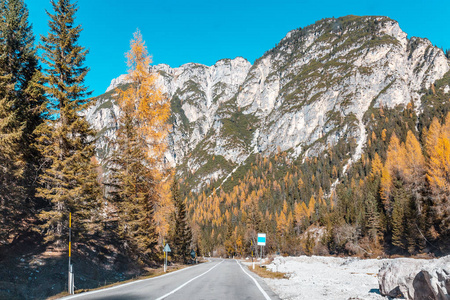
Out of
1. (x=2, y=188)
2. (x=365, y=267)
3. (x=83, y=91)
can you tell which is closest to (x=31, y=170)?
(x=2, y=188)

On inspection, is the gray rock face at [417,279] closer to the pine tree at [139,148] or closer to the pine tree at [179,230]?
the pine tree at [139,148]

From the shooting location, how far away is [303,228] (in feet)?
375

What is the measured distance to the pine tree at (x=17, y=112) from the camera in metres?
13.5

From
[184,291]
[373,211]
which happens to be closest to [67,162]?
[184,291]

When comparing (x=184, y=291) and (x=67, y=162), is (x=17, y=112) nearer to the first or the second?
(x=67, y=162)

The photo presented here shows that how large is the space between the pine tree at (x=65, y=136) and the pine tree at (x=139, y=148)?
3413mm

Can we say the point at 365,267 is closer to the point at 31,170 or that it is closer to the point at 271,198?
the point at 31,170

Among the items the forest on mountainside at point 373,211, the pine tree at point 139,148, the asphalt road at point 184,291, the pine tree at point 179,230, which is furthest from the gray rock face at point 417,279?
the forest on mountainside at point 373,211

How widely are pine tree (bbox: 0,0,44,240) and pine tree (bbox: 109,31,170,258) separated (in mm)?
5866

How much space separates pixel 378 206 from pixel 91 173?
77.3 metres

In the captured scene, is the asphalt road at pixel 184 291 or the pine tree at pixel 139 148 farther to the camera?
the pine tree at pixel 139 148

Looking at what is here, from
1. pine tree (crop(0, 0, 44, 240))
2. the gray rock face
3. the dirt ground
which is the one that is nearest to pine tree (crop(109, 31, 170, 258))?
the dirt ground

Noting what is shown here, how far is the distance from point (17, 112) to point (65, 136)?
156 inches

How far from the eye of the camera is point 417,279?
7914 millimetres
